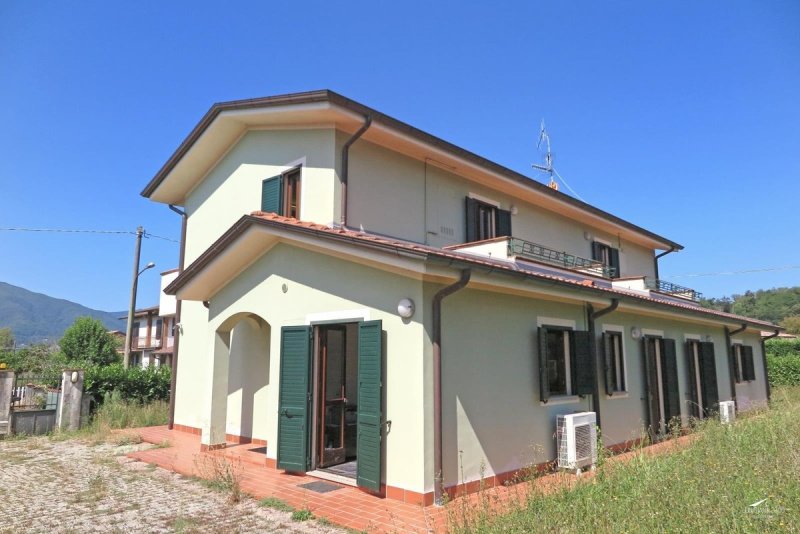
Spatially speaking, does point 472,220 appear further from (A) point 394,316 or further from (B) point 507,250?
→ (A) point 394,316

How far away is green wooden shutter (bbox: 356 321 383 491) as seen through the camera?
6812 millimetres

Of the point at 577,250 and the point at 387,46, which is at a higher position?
the point at 387,46

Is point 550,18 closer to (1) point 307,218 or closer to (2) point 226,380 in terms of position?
(1) point 307,218

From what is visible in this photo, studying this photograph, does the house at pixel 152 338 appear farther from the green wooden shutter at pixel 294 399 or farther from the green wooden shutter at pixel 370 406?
the green wooden shutter at pixel 370 406

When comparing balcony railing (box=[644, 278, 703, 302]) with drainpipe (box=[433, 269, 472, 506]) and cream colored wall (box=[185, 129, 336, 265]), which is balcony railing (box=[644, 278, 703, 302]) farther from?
drainpipe (box=[433, 269, 472, 506])

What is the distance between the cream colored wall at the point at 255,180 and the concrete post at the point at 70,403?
4248mm

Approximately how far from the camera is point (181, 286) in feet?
34.1

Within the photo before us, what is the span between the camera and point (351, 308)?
24.8 feet

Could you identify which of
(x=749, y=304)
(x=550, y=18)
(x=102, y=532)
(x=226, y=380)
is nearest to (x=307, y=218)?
(x=226, y=380)

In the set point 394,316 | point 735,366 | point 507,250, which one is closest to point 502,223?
point 507,250

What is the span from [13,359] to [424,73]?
1123 inches

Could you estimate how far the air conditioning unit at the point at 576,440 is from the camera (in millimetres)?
8156

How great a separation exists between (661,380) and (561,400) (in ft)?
16.2

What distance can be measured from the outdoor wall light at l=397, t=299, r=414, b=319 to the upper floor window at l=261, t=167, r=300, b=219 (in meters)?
4.74
